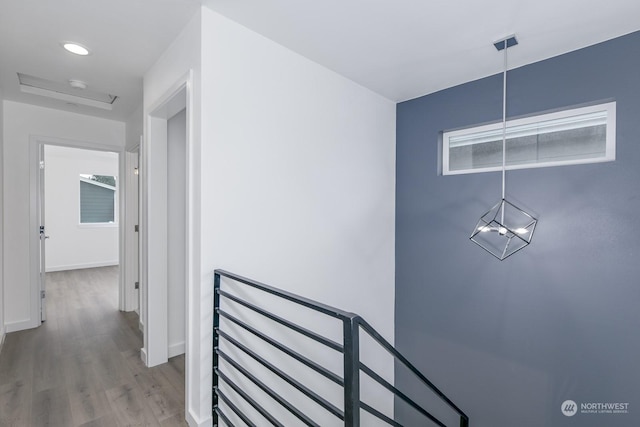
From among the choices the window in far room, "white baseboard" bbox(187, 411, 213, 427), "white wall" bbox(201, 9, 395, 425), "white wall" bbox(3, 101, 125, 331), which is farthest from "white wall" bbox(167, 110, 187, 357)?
the window in far room

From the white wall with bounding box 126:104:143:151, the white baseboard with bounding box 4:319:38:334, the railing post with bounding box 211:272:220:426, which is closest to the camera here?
the railing post with bounding box 211:272:220:426

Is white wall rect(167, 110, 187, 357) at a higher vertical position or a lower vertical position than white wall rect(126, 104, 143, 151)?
lower

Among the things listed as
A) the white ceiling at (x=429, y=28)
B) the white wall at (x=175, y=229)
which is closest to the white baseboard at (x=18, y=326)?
the white wall at (x=175, y=229)

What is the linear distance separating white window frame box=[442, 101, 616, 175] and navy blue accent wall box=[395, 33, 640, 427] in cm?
7

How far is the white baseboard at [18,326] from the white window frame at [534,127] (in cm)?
465

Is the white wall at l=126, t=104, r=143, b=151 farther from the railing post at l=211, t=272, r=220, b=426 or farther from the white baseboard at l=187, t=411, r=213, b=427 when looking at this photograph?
the white baseboard at l=187, t=411, r=213, b=427

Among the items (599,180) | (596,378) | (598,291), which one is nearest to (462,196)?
(599,180)

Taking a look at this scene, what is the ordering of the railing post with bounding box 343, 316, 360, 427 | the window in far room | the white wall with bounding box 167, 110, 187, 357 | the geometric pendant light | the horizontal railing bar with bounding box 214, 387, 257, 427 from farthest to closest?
the window in far room, the white wall with bounding box 167, 110, 187, 357, the geometric pendant light, the horizontal railing bar with bounding box 214, 387, 257, 427, the railing post with bounding box 343, 316, 360, 427

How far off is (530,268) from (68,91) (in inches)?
173

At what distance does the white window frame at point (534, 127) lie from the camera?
6.68 ft

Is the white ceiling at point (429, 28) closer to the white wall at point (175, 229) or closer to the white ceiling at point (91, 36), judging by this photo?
the white ceiling at point (91, 36)

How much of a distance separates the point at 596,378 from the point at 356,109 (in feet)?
8.45

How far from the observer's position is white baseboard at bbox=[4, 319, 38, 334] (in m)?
3.26

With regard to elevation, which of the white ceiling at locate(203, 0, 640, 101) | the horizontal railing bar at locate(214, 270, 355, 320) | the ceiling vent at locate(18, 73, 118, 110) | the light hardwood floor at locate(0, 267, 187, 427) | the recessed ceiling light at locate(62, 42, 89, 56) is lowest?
the light hardwood floor at locate(0, 267, 187, 427)
